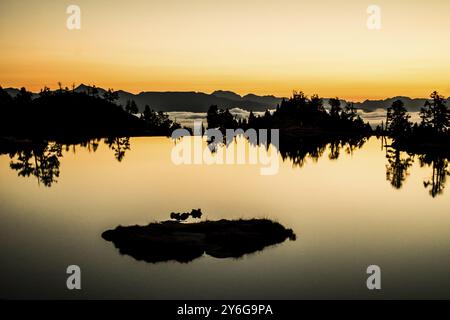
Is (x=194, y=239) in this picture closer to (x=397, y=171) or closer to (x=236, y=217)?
(x=236, y=217)

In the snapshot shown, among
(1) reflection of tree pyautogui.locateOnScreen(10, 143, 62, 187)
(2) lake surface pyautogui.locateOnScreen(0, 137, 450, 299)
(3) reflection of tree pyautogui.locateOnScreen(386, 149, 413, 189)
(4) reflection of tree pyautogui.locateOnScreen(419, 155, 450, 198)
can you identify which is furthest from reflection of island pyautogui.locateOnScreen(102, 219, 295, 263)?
(3) reflection of tree pyautogui.locateOnScreen(386, 149, 413, 189)

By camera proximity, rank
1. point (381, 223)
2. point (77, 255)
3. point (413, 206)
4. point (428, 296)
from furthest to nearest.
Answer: point (413, 206) → point (381, 223) → point (77, 255) → point (428, 296)

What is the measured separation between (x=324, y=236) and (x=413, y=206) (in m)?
30.2

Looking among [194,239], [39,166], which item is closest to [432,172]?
[194,239]

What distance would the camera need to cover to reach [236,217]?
232ft

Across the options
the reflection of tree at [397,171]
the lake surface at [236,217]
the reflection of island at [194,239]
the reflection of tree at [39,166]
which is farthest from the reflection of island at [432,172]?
the reflection of tree at [39,166]

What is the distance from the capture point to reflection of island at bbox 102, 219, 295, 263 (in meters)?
A: 47.1

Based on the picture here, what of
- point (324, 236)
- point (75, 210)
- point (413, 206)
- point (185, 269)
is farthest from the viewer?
point (413, 206)

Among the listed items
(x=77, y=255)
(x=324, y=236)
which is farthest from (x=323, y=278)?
(x=77, y=255)

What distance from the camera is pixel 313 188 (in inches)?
4301

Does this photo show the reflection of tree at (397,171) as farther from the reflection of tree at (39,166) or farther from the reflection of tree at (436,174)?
the reflection of tree at (39,166)

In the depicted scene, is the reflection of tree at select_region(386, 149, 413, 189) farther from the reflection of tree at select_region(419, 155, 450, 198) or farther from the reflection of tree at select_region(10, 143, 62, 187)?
the reflection of tree at select_region(10, 143, 62, 187)
